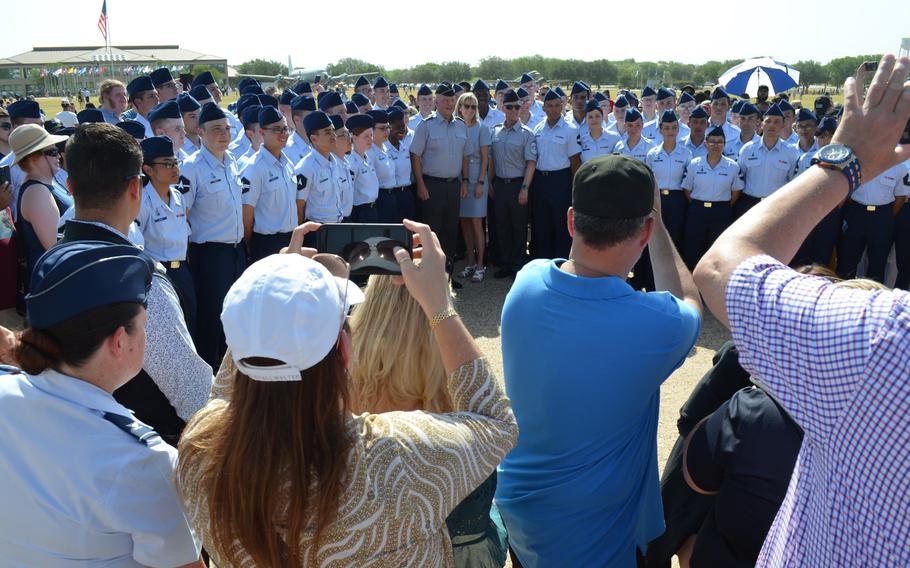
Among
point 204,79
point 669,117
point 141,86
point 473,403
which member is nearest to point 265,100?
point 204,79

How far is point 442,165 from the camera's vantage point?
27.0 feet

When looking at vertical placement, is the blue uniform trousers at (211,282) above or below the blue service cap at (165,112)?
below

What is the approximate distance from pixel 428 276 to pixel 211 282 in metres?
4.37

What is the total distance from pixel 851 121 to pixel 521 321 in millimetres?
1014

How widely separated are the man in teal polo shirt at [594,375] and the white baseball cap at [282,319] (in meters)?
0.80

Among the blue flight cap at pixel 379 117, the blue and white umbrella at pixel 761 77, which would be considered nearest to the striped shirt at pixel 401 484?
the blue flight cap at pixel 379 117

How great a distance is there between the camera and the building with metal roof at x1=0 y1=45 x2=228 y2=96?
120 feet

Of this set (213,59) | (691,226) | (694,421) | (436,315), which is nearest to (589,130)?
(691,226)

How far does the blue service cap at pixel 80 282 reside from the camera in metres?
1.55

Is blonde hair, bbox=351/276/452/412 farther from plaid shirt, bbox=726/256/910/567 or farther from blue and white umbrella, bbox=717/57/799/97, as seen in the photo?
blue and white umbrella, bbox=717/57/799/97

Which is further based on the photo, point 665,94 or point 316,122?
point 665,94

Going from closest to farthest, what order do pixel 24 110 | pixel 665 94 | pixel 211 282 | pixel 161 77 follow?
pixel 211 282
pixel 24 110
pixel 161 77
pixel 665 94

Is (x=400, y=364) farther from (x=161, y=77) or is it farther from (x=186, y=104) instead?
(x=161, y=77)

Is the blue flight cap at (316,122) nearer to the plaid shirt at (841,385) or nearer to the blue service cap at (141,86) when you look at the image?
the blue service cap at (141,86)
